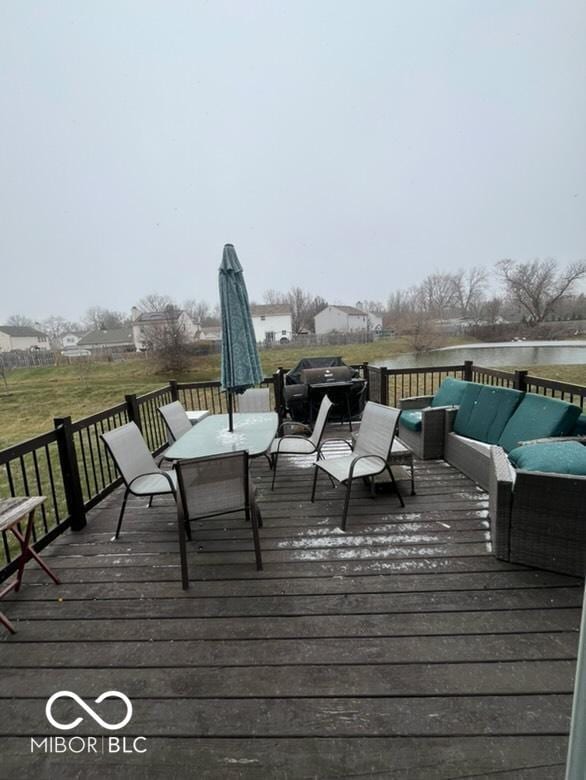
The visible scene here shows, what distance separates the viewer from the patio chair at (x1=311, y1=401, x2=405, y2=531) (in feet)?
9.45

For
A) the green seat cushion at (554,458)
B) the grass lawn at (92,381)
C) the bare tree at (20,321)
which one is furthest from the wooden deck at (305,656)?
the bare tree at (20,321)

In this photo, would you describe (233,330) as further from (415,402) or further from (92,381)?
(92,381)

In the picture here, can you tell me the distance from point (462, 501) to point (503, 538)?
848 mm

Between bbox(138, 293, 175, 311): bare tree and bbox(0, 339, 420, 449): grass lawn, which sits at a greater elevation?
bbox(138, 293, 175, 311): bare tree

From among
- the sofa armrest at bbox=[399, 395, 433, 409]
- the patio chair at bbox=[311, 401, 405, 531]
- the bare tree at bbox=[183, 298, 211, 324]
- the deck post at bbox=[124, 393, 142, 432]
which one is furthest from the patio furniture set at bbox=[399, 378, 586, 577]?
the bare tree at bbox=[183, 298, 211, 324]

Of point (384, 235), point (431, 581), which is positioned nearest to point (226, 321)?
point (431, 581)

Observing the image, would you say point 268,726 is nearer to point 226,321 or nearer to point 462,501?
point 462,501

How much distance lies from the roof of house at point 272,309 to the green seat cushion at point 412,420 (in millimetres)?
18017

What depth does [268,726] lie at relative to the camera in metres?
1.36

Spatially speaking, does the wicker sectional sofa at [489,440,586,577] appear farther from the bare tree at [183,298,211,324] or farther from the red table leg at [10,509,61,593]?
the bare tree at [183,298,211,324]

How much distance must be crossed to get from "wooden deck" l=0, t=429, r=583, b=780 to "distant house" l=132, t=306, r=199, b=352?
48.3ft

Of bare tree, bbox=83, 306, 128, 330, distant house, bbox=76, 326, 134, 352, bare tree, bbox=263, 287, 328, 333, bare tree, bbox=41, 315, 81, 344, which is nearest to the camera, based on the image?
distant house, bbox=76, 326, 134, 352

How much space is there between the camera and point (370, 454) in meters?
3.15

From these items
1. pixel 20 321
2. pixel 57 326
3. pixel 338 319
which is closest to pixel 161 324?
pixel 338 319
